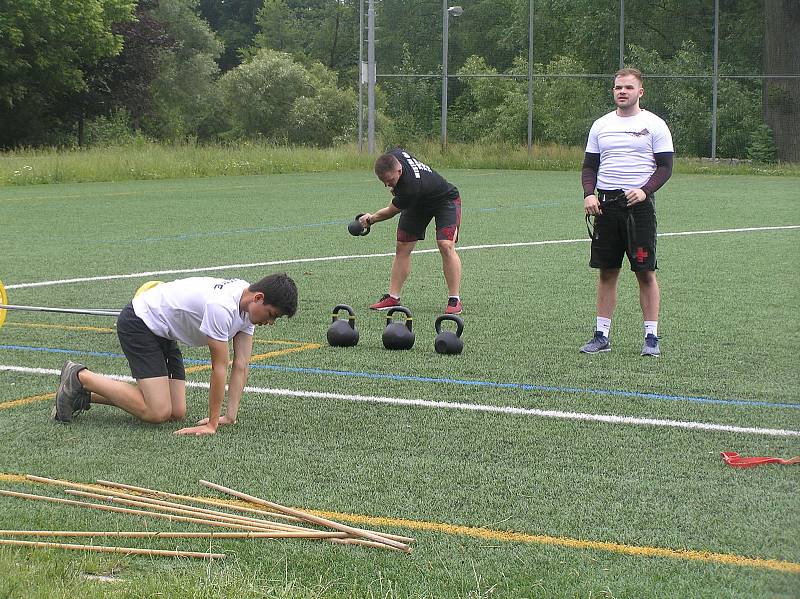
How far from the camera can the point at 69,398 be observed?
659 cm

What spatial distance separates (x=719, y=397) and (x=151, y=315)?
3360mm

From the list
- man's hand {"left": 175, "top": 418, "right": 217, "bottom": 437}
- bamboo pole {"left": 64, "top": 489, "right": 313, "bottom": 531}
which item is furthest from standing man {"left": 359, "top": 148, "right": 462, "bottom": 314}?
bamboo pole {"left": 64, "top": 489, "right": 313, "bottom": 531}

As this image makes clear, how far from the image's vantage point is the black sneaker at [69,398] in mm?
6586

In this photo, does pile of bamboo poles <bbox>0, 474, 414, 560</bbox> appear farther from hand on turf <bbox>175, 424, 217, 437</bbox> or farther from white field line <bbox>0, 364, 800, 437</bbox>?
white field line <bbox>0, 364, 800, 437</bbox>

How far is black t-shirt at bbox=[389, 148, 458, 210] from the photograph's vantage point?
10.4 metres

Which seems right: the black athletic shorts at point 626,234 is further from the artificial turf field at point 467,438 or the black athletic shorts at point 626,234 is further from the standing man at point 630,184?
the artificial turf field at point 467,438

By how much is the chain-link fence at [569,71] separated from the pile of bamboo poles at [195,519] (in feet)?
90.5

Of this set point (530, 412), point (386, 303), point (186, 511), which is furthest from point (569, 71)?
point (186, 511)

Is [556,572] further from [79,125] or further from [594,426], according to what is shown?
[79,125]

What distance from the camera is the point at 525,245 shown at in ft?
52.0

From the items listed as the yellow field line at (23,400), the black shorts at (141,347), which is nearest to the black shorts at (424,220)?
the yellow field line at (23,400)

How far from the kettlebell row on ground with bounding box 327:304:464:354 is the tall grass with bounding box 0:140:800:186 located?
21518 millimetres

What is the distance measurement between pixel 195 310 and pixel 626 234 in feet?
11.4

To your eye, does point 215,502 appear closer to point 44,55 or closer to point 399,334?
point 399,334
